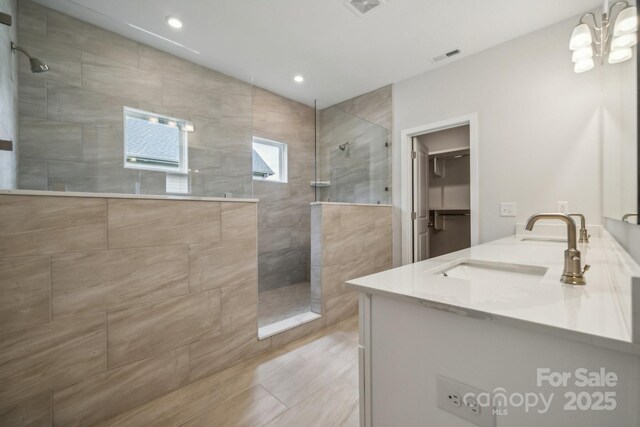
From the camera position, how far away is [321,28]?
2303mm

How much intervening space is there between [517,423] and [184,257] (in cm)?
161

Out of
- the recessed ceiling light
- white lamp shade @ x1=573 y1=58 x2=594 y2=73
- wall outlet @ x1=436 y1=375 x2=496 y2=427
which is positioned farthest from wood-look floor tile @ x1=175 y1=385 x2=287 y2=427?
white lamp shade @ x1=573 y1=58 x2=594 y2=73

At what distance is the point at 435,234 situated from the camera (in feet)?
13.8

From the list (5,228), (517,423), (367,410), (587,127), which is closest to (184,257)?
(5,228)

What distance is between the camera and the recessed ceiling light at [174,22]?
218 cm

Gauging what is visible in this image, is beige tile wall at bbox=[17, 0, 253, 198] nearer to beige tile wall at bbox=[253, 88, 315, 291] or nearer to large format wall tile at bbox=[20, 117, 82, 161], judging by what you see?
large format wall tile at bbox=[20, 117, 82, 161]

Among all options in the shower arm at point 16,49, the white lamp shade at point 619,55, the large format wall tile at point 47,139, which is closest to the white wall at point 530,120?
the white lamp shade at point 619,55

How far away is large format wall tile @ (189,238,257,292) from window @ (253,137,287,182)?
1.75 m

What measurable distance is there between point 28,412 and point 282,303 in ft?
6.42

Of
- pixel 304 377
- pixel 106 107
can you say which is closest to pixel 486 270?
pixel 304 377

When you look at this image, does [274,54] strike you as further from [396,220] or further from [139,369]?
[139,369]

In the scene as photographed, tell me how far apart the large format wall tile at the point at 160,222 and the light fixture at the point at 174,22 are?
5.42 ft

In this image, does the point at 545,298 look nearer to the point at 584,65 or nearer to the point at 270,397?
the point at 270,397

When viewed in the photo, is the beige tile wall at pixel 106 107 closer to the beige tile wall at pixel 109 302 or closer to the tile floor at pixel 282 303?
the beige tile wall at pixel 109 302
